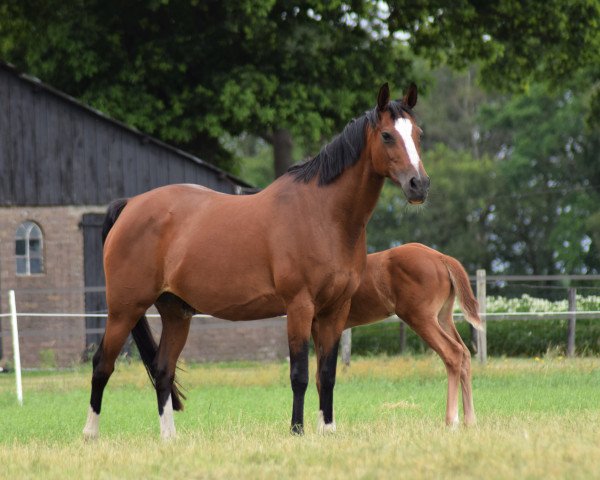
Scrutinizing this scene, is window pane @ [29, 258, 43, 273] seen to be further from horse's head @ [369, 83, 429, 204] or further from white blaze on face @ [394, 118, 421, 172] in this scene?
white blaze on face @ [394, 118, 421, 172]

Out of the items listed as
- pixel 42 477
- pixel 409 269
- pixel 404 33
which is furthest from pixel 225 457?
pixel 404 33

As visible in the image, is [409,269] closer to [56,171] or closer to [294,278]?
[294,278]

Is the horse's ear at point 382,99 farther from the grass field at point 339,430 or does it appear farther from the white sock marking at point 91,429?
the white sock marking at point 91,429

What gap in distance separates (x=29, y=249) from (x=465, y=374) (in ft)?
52.6

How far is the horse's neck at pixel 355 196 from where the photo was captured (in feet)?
29.3

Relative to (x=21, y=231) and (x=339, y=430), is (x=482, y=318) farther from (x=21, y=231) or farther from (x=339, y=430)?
(x=339, y=430)

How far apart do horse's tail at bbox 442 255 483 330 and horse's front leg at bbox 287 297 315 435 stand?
2449 millimetres

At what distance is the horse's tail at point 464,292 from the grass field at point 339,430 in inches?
36.7

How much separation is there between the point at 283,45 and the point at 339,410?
582 inches

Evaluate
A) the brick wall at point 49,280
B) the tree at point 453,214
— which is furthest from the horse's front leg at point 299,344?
the tree at point 453,214

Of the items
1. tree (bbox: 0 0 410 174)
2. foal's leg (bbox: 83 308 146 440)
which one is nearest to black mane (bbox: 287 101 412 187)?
foal's leg (bbox: 83 308 146 440)

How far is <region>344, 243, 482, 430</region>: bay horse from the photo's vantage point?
1029 centimetres

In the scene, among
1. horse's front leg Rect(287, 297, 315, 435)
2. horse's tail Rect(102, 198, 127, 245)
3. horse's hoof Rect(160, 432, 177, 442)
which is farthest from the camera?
horse's tail Rect(102, 198, 127, 245)

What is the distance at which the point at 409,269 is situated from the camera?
11164mm
